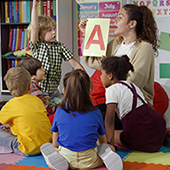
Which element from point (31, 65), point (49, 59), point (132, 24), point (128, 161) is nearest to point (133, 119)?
point (128, 161)

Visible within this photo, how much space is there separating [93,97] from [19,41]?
1.41 meters

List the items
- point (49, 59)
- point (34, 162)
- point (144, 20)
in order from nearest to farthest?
point (34, 162)
point (144, 20)
point (49, 59)

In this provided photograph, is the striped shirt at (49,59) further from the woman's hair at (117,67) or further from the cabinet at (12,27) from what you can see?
the cabinet at (12,27)

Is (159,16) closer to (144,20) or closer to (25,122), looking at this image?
(144,20)

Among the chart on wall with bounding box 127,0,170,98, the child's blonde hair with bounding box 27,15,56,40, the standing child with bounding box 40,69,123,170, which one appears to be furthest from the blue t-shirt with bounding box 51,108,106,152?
the chart on wall with bounding box 127,0,170,98

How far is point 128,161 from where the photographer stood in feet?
4.48

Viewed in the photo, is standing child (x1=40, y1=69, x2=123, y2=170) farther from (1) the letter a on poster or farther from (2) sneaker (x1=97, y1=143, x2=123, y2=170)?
(1) the letter a on poster

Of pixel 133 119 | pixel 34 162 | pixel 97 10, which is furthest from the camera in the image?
pixel 97 10

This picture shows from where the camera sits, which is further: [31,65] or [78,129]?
[31,65]

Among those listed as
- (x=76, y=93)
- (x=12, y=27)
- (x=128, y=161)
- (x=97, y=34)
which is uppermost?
(x=12, y=27)

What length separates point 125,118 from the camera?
155 cm

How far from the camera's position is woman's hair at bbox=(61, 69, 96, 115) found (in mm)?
1200

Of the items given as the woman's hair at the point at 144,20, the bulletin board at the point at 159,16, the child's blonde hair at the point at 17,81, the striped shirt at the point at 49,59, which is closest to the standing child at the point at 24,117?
the child's blonde hair at the point at 17,81

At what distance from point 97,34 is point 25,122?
1.05 meters
